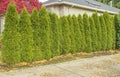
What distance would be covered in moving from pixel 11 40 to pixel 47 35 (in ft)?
5.90

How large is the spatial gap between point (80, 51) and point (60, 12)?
448 cm

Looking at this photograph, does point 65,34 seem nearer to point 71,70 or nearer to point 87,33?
point 87,33

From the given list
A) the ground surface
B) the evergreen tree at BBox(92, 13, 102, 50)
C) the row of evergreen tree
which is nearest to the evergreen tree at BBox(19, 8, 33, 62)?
the row of evergreen tree

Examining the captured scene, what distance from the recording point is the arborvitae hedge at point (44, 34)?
360 inches

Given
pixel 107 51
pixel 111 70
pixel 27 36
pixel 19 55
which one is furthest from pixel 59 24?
pixel 107 51

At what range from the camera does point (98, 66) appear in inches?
331

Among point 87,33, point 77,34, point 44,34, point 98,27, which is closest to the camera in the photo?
point 44,34

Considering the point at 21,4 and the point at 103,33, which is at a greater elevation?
the point at 21,4

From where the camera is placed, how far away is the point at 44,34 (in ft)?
30.1

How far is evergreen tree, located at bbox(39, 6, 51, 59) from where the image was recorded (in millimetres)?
9156

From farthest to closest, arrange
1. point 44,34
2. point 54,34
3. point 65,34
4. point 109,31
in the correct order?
point 109,31
point 65,34
point 54,34
point 44,34

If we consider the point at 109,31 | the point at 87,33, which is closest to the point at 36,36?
the point at 87,33

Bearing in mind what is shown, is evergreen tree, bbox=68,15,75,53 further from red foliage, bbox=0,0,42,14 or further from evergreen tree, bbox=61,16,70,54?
red foliage, bbox=0,0,42,14

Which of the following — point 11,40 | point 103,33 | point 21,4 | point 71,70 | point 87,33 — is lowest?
point 71,70
